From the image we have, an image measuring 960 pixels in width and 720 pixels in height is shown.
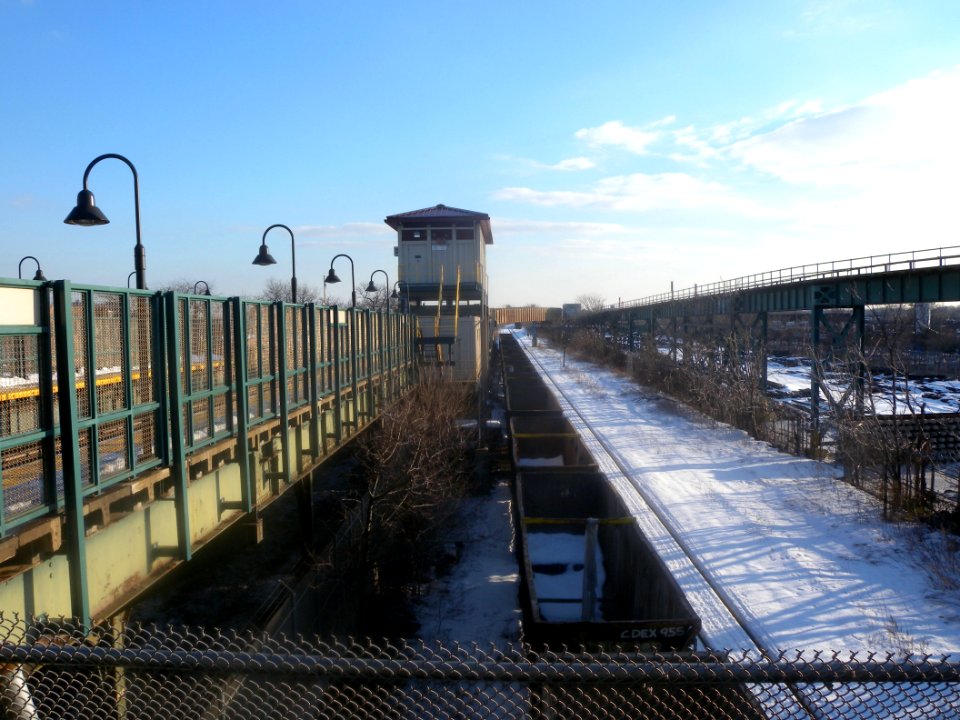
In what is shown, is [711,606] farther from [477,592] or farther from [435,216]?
[435,216]

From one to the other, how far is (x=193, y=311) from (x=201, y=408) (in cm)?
112

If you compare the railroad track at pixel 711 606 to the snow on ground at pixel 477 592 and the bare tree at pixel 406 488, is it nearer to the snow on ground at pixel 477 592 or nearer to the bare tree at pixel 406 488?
the snow on ground at pixel 477 592

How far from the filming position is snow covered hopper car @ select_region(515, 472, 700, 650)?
9.34 meters

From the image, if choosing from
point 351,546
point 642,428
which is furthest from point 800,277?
point 351,546

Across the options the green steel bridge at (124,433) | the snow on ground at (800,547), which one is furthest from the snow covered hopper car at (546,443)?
the green steel bridge at (124,433)

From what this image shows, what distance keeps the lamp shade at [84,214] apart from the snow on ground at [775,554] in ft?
29.8

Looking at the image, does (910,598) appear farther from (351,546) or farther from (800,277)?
(800,277)

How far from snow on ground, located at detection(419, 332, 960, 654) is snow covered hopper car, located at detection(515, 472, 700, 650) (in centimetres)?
82

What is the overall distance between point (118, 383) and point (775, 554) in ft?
33.0

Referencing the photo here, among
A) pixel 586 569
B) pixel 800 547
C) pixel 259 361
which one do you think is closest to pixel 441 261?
pixel 586 569

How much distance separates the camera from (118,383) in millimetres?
6129

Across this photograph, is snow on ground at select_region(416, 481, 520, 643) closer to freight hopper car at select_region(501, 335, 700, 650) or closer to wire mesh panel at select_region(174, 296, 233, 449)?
freight hopper car at select_region(501, 335, 700, 650)

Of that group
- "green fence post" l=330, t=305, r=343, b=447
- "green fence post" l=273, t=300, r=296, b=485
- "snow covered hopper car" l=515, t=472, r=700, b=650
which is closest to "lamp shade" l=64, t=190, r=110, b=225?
"green fence post" l=273, t=300, r=296, b=485

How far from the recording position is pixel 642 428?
25.2 meters
